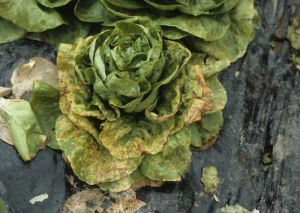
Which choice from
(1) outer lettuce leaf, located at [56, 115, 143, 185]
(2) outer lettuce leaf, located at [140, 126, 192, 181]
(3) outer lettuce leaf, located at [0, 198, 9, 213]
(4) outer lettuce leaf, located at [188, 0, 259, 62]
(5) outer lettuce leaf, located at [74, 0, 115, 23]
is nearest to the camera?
(3) outer lettuce leaf, located at [0, 198, 9, 213]

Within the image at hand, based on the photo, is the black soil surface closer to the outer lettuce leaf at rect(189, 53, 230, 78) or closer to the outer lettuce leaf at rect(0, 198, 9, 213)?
the outer lettuce leaf at rect(0, 198, 9, 213)

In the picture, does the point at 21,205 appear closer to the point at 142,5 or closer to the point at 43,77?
the point at 43,77

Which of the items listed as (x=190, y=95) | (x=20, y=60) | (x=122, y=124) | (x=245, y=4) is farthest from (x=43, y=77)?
(x=245, y=4)

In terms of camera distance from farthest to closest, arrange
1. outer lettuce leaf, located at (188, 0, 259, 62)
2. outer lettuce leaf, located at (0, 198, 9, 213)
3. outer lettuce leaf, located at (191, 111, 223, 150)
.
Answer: outer lettuce leaf, located at (188, 0, 259, 62) → outer lettuce leaf, located at (191, 111, 223, 150) → outer lettuce leaf, located at (0, 198, 9, 213)

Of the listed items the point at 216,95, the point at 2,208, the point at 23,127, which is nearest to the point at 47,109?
the point at 23,127

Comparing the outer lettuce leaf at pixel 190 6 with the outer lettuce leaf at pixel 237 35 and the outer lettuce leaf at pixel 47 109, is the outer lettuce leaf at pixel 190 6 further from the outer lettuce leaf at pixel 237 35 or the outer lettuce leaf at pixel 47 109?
the outer lettuce leaf at pixel 47 109

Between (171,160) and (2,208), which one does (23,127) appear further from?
(171,160)


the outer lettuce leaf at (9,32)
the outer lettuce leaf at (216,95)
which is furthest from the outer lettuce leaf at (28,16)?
the outer lettuce leaf at (216,95)

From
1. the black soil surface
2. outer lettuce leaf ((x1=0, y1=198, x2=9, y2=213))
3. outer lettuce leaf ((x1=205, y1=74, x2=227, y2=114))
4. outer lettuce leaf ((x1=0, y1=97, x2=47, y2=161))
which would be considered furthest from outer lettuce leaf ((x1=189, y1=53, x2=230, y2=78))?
outer lettuce leaf ((x1=0, y1=198, x2=9, y2=213))
